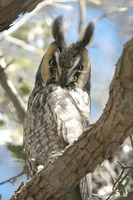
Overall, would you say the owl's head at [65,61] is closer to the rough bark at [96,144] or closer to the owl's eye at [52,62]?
Result: the owl's eye at [52,62]

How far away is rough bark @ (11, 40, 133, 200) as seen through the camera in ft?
4.63

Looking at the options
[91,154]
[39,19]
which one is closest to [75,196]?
[91,154]

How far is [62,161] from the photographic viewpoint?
1.77 meters

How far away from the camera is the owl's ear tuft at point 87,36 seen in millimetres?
2934

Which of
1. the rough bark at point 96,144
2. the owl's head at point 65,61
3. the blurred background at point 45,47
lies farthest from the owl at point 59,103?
the blurred background at point 45,47

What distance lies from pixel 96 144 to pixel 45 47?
286 cm

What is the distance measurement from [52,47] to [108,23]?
1.50 meters

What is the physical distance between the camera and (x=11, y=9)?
6.33ft

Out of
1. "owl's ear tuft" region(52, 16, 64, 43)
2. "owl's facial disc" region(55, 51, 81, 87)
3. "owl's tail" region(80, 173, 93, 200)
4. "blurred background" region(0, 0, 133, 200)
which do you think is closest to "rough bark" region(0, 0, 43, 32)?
"owl's facial disc" region(55, 51, 81, 87)

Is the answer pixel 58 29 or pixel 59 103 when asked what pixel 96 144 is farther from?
pixel 58 29

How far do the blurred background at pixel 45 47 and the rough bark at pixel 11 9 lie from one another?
151 cm

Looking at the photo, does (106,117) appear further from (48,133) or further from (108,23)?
(108,23)

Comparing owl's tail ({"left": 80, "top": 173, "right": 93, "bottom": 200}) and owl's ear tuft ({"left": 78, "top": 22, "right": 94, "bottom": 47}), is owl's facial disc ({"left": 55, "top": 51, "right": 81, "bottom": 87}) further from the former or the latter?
owl's tail ({"left": 80, "top": 173, "right": 93, "bottom": 200})

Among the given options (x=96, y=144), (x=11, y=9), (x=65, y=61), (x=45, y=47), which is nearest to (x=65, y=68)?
(x=65, y=61)
